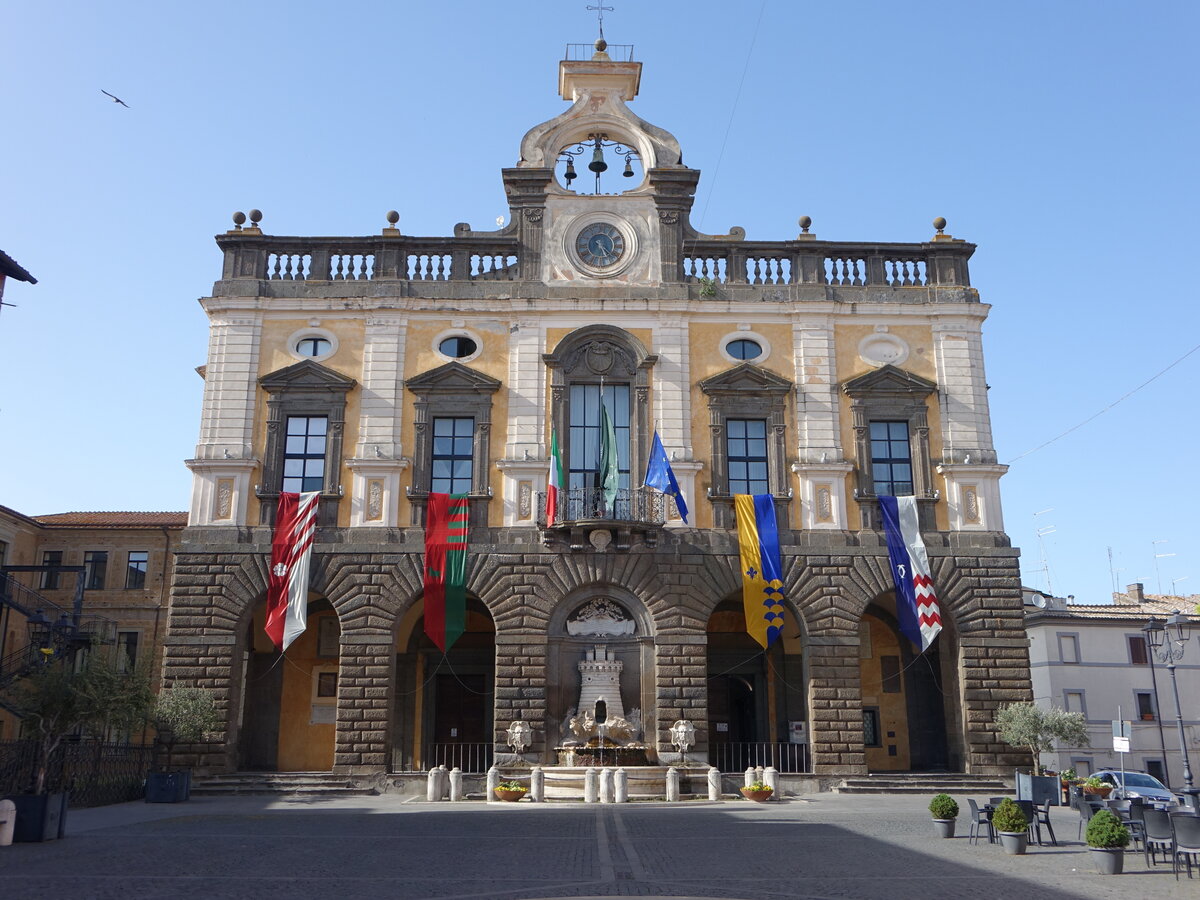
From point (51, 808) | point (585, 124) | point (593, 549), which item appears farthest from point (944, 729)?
point (51, 808)

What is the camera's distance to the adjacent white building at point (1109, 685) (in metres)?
45.8

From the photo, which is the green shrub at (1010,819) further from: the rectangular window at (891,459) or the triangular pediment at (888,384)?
the triangular pediment at (888,384)

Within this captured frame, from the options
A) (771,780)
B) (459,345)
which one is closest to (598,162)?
(459,345)

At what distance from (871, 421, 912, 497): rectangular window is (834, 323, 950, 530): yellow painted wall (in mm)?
511

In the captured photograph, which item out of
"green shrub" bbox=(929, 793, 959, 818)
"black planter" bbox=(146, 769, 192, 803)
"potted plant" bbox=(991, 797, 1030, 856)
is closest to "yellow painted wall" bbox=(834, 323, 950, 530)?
"green shrub" bbox=(929, 793, 959, 818)

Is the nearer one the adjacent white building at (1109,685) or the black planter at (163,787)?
the black planter at (163,787)

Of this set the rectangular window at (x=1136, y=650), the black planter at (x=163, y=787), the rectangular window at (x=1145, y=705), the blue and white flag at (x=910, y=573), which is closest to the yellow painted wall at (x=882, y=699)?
the blue and white flag at (x=910, y=573)

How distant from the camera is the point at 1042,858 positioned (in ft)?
50.2

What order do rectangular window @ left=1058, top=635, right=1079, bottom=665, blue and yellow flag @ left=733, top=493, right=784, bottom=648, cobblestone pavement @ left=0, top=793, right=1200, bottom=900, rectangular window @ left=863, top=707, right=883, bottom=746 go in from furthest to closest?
rectangular window @ left=1058, top=635, right=1079, bottom=665 → rectangular window @ left=863, top=707, right=883, bottom=746 → blue and yellow flag @ left=733, top=493, right=784, bottom=648 → cobblestone pavement @ left=0, top=793, right=1200, bottom=900

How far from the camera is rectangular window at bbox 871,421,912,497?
29016mm

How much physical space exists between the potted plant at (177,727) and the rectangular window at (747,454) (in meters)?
13.7

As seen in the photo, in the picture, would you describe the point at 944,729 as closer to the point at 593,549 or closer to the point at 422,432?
the point at 593,549

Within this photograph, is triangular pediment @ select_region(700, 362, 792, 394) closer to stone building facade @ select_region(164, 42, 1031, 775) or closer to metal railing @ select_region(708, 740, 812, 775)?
stone building facade @ select_region(164, 42, 1031, 775)

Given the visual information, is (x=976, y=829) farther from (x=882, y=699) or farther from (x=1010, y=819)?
(x=882, y=699)
